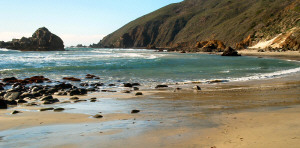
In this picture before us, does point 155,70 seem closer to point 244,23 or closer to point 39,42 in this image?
point 244,23

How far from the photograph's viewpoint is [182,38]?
177 meters

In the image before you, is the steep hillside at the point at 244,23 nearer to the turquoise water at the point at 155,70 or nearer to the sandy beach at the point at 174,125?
the turquoise water at the point at 155,70

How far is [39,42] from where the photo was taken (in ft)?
458

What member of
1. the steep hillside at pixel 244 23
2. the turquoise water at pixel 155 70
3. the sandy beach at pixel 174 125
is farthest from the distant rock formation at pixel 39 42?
the sandy beach at pixel 174 125

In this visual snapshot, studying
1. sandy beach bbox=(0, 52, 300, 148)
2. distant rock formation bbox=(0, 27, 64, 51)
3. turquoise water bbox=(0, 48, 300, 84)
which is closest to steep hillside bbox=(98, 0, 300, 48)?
turquoise water bbox=(0, 48, 300, 84)

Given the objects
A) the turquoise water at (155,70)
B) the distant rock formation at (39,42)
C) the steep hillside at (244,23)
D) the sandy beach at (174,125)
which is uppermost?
the steep hillside at (244,23)

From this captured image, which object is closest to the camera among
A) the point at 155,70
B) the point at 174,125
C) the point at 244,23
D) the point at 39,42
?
the point at 174,125

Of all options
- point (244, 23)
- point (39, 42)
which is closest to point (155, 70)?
point (244, 23)

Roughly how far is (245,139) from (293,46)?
229 ft

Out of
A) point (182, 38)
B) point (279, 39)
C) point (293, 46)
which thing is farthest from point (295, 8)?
point (182, 38)

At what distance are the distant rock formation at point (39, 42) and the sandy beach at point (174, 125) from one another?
13909 centimetres

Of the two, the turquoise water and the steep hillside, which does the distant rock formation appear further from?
the turquoise water

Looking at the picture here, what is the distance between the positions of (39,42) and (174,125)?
477ft

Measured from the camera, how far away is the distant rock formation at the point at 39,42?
13850cm
